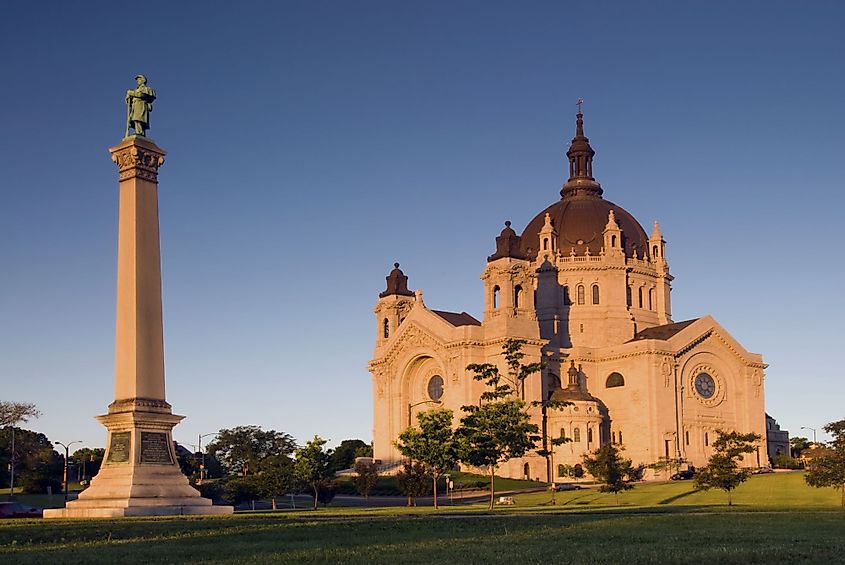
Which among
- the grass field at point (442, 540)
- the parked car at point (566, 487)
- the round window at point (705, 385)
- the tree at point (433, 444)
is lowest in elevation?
the parked car at point (566, 487)

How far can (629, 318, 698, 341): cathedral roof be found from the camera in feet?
393

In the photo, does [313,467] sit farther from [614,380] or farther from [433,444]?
[614,380]

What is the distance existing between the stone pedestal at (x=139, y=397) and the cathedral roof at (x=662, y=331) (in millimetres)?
81720

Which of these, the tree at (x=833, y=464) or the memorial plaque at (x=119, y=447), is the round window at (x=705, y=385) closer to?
the tree at (x=833, y=464)

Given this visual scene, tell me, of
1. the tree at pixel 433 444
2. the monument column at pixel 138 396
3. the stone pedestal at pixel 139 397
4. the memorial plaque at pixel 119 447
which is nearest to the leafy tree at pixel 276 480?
the tree at pixel 433 444

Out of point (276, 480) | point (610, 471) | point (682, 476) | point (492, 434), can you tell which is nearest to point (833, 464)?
point (610, 471)

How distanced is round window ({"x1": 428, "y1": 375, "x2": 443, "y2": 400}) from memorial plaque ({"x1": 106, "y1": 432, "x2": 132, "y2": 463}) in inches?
2976

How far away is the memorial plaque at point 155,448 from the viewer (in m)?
43.9

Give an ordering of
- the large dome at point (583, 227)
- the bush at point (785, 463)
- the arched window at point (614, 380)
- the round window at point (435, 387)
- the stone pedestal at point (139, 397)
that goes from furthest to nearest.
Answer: the large dome at point (583, 227) < the bush at point (785, 463) < the round window at point (435, 387) < the arched window at point (614, 380) < the stone pedestal at point (139, 397)

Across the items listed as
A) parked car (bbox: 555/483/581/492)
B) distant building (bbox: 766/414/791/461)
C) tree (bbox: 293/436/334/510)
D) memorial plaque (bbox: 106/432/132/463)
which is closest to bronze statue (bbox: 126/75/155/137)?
memorial plaque (bbox: 106/432/132/463)

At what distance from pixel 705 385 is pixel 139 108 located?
8638 cm

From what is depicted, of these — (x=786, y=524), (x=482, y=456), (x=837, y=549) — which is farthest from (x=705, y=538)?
(x=482, y=456)

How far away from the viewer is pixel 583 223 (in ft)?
424

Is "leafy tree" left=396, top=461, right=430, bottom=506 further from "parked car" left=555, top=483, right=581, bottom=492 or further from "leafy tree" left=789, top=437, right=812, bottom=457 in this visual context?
"leafy tree" left=789, top=437, right=812, bottom=457
